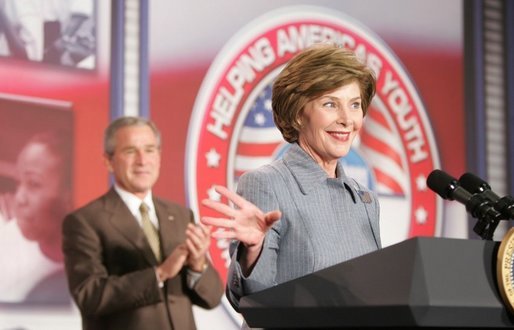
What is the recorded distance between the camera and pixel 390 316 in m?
1.22

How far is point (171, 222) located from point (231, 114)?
720 millimetres

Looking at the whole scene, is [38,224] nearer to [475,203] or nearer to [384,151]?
[384,151]

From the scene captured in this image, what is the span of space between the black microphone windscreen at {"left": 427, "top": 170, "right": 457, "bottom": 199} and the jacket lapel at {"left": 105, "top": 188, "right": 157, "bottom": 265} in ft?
6.12

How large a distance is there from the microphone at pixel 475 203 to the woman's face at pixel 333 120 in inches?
10.0

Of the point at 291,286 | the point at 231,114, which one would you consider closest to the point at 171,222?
the point at 231,114

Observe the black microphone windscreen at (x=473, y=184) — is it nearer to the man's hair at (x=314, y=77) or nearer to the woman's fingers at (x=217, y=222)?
the man's hair at (x=314, y=77)

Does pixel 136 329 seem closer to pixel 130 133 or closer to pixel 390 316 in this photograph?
pixel 130 133

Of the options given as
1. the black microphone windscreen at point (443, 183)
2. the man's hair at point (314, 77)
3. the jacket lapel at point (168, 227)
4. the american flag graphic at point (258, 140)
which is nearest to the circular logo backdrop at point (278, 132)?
the american flag graphic at point (258, 140)

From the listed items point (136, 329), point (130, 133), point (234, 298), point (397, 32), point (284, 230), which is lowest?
point (136, 329)

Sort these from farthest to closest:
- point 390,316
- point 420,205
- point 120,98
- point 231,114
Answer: point 420,205 < point 231,114 < point 120,98 < point 390,316

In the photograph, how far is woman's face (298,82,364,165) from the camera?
6.03ft

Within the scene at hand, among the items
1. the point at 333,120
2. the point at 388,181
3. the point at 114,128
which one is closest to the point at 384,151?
the point at 388,181

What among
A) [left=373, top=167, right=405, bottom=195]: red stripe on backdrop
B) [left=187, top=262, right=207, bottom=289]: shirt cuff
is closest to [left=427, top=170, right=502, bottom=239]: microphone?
[left=187, top=262, right=207, bottom=289]: shirt cuff

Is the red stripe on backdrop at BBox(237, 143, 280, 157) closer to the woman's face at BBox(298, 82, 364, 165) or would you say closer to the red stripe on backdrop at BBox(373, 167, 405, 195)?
the red stripe on backdrop at BBox(373, 167, 405, 195)
